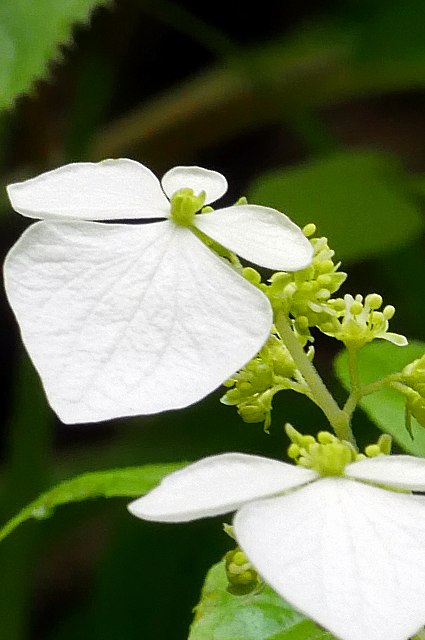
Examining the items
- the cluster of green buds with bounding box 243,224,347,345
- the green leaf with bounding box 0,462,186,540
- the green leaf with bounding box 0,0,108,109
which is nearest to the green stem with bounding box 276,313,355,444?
the cluster of green buds with bounding box 243,224,347,345

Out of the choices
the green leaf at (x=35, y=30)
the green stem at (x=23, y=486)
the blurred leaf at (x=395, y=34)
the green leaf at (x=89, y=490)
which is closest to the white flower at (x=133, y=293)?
the green leaf at (x=89, y=490)

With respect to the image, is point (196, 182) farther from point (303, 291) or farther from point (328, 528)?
point (328, 528)

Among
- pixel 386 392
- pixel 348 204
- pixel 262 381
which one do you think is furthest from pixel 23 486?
pixel 262 381

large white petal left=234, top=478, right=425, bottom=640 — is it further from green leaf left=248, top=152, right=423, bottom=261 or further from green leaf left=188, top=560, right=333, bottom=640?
green leaf left=248, top=152, right=423, bottom=261

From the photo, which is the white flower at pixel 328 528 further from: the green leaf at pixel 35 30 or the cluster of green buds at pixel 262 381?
the green leaf at pixel 35 30

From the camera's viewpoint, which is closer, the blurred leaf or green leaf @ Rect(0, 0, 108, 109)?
green leaf @ Rect(0, 0, 108, 109)

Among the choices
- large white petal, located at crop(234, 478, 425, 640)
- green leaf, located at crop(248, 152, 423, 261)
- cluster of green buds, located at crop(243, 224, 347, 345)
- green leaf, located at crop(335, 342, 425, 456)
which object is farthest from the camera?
green leaf, located at crop(248, 152, 423, 261)

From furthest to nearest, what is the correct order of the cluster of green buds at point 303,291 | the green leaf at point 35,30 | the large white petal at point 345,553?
1. the green leaf at point 35,30
2. the cluster of green buds at point 303,291
3. the large white petal at point 345,553
